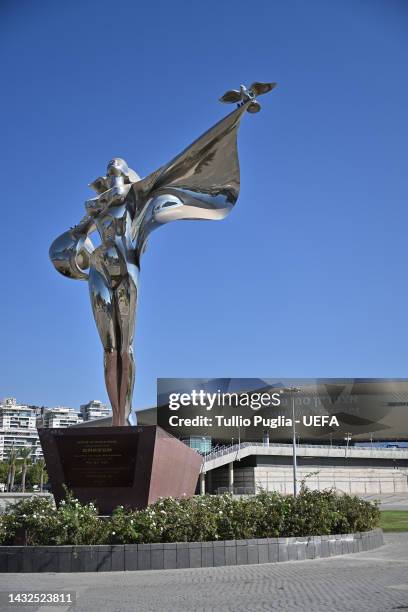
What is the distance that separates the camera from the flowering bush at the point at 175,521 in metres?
9.49

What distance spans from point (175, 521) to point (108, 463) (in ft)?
7.10

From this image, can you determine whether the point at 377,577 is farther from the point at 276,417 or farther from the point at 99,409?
the point at 99,409

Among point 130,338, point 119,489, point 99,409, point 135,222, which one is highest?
point 99,409

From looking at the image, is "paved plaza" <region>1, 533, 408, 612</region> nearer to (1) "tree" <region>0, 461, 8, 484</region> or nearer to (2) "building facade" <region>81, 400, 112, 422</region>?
(1) "tree" <region>0, 461, 8, 484</region>

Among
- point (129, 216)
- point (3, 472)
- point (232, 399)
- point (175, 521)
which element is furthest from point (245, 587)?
point (3, 472)

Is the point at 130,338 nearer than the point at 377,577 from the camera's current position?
No

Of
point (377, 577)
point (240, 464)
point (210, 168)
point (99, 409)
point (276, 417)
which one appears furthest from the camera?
point (99, 409)

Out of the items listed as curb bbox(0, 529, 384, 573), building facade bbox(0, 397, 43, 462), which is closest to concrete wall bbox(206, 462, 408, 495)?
curb bbox(0, 529, 384, 573)

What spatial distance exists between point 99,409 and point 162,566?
187345 millimetres

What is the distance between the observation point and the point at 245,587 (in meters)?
7.52

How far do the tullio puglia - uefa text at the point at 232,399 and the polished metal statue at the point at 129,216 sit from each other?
5674cm

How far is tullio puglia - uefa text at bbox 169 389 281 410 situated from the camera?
70.1m

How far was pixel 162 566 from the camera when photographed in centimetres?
914

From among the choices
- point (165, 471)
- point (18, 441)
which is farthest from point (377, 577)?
point (18, 441)
